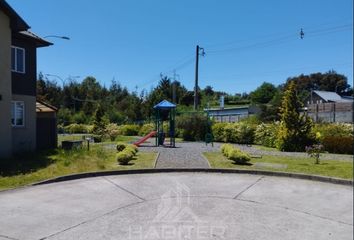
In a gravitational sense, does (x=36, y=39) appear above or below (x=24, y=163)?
above

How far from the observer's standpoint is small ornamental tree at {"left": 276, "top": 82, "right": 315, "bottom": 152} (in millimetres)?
21094

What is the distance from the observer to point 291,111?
21375 millimetres

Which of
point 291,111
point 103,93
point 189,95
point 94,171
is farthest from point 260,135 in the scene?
point 103,93

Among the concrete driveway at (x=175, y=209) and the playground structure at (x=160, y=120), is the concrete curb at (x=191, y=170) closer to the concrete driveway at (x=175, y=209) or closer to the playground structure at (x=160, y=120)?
the concrete driveway at (x=175, y=209)

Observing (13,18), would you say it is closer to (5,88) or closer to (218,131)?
(5,88)

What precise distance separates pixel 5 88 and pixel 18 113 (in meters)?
2.85

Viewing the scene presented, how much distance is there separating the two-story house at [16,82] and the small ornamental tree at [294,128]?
12990 mm

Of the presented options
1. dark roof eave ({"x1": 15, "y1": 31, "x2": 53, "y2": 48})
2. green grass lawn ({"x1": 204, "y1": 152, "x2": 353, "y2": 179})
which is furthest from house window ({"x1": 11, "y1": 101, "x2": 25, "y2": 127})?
green grass lawn ({"x1": 204, "y1": 152, "x2": 353, "y2": 179})

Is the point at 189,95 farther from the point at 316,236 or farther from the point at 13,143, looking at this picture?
the point at 316,236

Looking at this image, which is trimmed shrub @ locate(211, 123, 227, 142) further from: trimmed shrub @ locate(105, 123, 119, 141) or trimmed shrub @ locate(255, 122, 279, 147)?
trimmed shrub @ locate(105, 123, 119, 141)

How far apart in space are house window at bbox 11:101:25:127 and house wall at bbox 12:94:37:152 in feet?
0.55

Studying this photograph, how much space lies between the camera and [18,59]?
63.3 feet

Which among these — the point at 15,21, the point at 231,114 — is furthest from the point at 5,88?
the point at 231,114

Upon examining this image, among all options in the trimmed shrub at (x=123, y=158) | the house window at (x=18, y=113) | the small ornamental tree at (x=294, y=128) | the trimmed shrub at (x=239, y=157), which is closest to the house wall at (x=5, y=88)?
the house window at (x=18, y=113)
